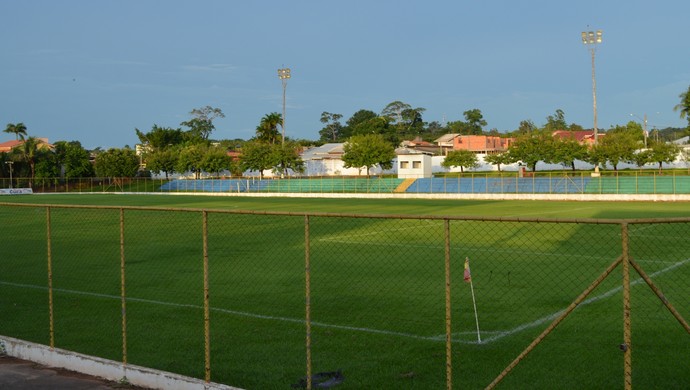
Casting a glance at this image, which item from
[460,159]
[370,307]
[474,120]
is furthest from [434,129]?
[370,307]

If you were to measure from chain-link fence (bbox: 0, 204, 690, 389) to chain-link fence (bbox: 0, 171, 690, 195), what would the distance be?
37.6 m

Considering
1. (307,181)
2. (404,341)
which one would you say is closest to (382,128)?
(307,181)

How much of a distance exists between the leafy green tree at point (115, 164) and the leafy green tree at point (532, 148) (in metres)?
54.5

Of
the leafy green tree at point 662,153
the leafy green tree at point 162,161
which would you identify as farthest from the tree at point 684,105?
the leafy green tree at point 162,161

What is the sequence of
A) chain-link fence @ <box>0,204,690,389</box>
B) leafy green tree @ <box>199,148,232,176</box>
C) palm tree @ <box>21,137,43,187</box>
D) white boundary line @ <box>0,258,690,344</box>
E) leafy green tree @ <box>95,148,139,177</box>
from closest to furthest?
chain-link fence @ <box>0,204,690,389</box> < white boundary line @ <box>0,258,690,344</box> < leafy green tree @ <box>199,148,232,176</box> < leafy green tree @ <box>95,148,139,177</box> < palm tree @ <box>21,137,43,187</box>

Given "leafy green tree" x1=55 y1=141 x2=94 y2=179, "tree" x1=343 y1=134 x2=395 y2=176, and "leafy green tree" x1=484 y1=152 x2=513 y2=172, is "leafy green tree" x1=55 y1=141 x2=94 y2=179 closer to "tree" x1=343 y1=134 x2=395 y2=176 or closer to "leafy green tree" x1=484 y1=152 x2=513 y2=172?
"tree" x1=343 y1=134 x2=395 y2=176

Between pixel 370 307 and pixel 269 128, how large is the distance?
120m

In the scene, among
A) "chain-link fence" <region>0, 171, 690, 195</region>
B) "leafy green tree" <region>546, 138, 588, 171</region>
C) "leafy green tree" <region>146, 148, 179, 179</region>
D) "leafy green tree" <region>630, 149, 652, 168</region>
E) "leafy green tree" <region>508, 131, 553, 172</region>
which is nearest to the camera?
"chain-link fence" <region>0, 171, 690, 195</region>

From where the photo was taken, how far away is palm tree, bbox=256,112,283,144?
132 metres

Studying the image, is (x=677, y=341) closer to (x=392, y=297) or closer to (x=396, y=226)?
(x=392, y=297)

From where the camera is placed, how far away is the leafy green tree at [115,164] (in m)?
106

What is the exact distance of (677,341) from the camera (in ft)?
36.5

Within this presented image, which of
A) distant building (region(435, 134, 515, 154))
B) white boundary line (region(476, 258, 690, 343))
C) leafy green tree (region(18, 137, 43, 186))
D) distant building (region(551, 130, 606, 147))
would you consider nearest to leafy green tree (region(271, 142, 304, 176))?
distant building (region(551, 130, 606, 147))

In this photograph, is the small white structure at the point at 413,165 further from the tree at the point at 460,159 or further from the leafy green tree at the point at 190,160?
the leafy green tree at the point at 190,160
